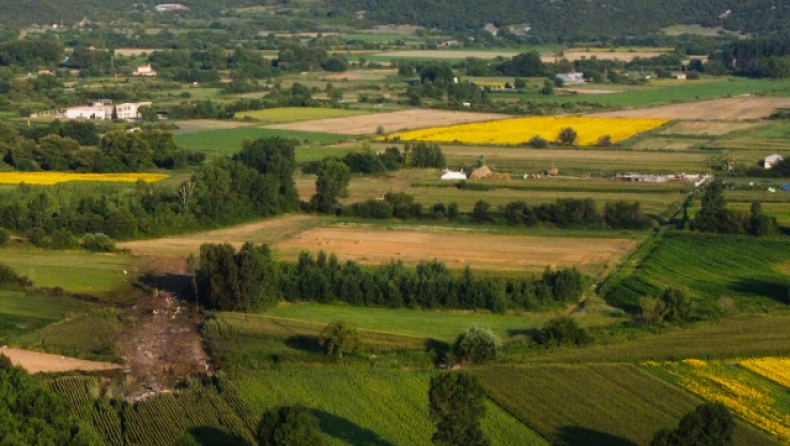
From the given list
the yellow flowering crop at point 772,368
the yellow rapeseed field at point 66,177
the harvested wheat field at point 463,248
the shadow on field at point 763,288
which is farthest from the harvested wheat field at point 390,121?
the yellow flowering crop at point 772,368

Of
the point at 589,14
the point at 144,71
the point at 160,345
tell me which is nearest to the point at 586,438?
the point at 160,345

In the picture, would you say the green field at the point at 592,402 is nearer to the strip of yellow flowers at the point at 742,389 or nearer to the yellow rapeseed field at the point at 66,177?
the strip of yellow flowers at the point at 742,389

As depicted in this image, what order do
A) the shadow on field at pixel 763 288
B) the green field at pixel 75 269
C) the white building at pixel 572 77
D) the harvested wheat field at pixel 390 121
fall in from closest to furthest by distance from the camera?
the shadow on field at pixel 763 288
the green field at pixel 75 269
the harvested wheat field at pixel 390 121
the white building at pixel 572 77

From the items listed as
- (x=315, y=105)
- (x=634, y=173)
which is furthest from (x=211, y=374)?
(x=315, y=105)

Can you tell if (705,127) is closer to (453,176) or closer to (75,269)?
(453,176)

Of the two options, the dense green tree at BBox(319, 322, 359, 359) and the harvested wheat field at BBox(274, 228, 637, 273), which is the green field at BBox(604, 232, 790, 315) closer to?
the harvested wheat field at BBox(274, 228, 637, 273)

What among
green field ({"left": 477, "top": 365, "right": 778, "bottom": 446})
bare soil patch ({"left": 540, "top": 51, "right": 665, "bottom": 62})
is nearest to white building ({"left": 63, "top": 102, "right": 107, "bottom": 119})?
bare soil patch ({"left": 540, "top": 51, "right": 665, "bottom": 62})
